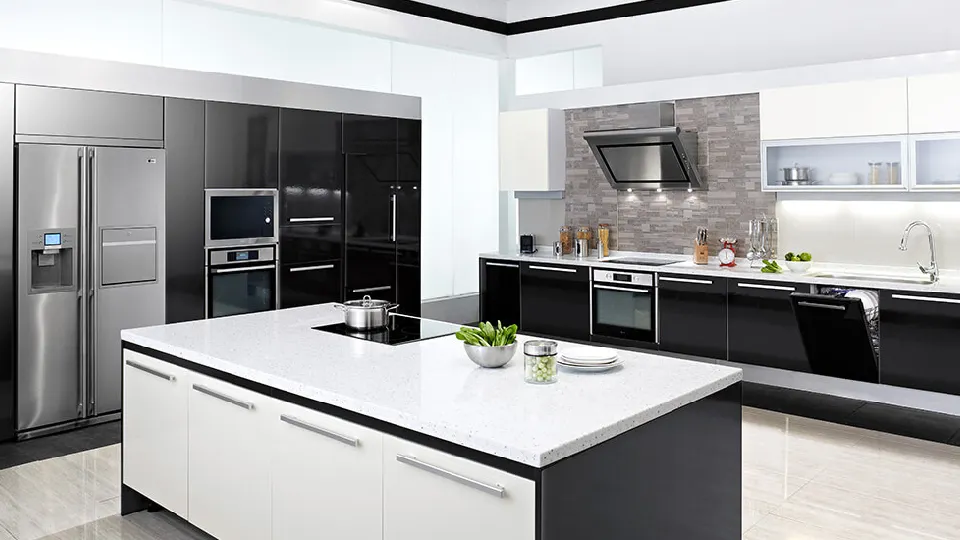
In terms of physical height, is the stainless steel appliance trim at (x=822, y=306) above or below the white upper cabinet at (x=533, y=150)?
below

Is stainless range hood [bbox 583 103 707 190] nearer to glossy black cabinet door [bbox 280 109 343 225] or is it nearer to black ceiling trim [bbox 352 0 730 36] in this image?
black ceiling trim [bbox 352 0 730 36]

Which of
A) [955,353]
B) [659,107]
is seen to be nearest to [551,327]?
[659,107]

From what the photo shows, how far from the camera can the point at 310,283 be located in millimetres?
6656

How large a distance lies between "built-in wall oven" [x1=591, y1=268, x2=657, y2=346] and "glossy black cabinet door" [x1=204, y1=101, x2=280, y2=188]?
2983 mm

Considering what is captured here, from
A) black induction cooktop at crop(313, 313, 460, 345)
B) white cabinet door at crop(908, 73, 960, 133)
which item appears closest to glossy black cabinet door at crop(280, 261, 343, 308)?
black induction cooktop at crop(313, 313, 460, 345)

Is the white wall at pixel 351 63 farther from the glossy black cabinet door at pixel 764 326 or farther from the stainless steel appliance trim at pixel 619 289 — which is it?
the glossy black cabinet door at pixel 764 326

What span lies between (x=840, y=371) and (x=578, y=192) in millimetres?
3099

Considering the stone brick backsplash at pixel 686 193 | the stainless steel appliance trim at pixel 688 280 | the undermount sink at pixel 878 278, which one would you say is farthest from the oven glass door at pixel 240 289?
the undermount sink at pixel 878 278

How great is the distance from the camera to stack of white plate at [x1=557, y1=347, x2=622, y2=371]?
2.88 meters

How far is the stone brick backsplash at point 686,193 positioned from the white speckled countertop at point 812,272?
0.22m

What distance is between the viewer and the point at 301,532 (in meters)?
2.82

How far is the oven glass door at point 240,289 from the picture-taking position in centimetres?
601

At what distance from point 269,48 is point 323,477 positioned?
17.0ft

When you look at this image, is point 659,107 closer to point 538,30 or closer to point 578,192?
point 578,192
